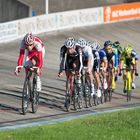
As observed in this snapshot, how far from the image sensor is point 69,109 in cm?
1694

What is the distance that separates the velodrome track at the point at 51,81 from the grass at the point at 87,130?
1.44 m

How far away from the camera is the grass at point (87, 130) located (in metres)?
11.1

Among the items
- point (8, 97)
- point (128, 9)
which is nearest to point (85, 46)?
point (8, 97)

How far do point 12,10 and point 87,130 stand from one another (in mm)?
33031

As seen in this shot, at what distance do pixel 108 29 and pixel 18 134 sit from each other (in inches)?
1310

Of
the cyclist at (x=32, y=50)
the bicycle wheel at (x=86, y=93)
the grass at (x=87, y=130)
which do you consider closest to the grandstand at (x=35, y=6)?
the bicycle wheel at (x=86, y=93)

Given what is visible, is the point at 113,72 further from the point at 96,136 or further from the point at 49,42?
the point at 49,42

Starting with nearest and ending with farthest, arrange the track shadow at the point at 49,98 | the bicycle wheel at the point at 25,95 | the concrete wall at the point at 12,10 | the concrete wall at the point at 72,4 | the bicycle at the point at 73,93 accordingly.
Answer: the bicycle wheel at the point at 25,95
the bicycle at the point at 73,93
the track shadow at the point at 49,98
the concrete wall at the point at 12,10
the concrete wall at the point at 72,4

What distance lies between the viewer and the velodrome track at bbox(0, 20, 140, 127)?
15.7 metres

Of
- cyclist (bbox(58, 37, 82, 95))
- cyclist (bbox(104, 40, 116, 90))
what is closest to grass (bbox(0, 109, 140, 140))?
cyclist (bbox(58, 37, 82, 95))

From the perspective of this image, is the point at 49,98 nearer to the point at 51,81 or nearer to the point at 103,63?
the point at 103,63

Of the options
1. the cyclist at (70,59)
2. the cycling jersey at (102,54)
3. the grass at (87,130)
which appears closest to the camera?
the grass at (87,130)

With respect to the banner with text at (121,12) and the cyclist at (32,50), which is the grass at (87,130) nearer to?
the cyclist at (32,50)

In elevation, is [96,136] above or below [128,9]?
below
